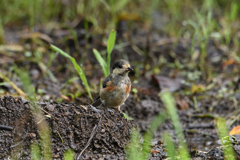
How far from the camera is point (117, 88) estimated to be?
379 centimetres

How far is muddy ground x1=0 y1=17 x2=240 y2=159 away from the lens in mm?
2979

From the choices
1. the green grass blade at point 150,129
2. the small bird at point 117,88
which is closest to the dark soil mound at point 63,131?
the green grass blade at point 150,129

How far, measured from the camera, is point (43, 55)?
21.9 feet

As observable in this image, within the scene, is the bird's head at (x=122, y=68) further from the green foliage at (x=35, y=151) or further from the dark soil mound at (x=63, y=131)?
the green foliage at (x=35, y=151)

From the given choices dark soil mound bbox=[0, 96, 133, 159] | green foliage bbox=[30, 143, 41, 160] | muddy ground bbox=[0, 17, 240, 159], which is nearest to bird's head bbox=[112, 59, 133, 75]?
muddy ground bbox=[0, 17, 240, 159]

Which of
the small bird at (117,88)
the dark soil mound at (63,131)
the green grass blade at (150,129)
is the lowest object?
the green grass blade at (150,129)

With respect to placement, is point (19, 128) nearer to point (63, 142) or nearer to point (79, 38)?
point (63, 142)

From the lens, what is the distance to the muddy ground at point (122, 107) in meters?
2.98

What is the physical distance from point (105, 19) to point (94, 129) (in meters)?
3.89

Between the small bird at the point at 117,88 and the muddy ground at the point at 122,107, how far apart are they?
437mm

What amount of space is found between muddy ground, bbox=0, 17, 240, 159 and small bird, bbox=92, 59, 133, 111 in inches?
17.2

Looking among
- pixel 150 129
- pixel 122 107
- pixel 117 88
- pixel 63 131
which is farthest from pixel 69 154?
pixel 122 107

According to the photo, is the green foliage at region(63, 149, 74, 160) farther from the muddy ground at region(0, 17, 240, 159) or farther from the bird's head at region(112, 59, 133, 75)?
the bird's head at region(112, 59, 133, 75)

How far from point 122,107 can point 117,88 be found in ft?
3.23
